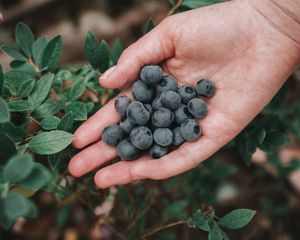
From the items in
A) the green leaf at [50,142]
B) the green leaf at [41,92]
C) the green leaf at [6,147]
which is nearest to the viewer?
the green leaf at [6,147]

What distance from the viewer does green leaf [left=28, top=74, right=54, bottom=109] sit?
1291 mm

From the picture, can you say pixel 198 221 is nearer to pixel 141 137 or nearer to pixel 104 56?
pixel 141 137

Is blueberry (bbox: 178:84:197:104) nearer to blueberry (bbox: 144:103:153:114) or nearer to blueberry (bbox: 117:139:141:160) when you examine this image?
blueberry (bbox: 144:103:153:114)

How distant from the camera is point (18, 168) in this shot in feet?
2.91

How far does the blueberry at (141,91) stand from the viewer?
1.60m

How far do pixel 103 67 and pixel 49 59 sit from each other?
0.70 ft

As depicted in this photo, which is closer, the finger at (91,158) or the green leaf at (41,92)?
the green leaf at (41,92)

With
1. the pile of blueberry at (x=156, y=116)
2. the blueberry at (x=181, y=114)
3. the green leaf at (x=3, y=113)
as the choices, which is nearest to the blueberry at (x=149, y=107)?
the pile of blueberry at (x=156, y=116)

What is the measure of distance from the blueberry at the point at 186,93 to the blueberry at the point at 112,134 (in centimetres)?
29

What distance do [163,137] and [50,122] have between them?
456 mm

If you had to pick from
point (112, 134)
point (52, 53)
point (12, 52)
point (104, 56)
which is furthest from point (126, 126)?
point (12, 52)

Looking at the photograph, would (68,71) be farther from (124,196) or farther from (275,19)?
(275,19)

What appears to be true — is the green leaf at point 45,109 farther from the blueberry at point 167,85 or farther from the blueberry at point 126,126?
the blueberry at point 167,85

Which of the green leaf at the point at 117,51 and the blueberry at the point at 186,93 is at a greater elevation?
the green leaf at the point at 117,51
